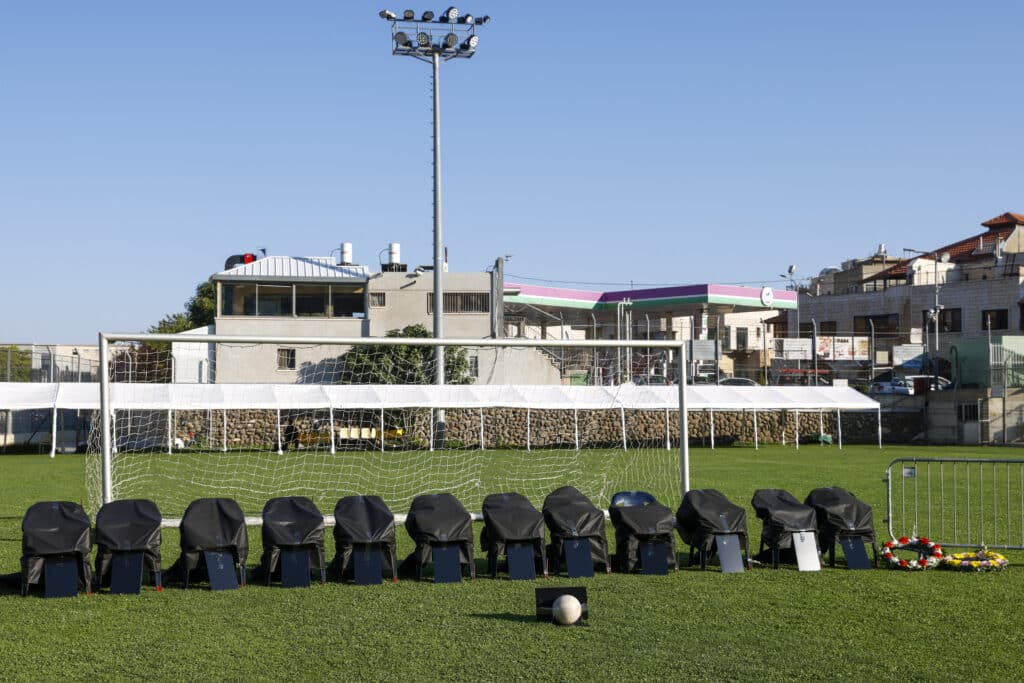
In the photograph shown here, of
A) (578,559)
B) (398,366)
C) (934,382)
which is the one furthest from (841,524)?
(934,382)

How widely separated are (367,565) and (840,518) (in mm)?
4836

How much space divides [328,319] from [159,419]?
1231 cm

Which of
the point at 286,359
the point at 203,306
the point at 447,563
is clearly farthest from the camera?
the point at 203,306

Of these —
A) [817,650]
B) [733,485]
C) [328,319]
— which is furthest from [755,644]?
[328,319]

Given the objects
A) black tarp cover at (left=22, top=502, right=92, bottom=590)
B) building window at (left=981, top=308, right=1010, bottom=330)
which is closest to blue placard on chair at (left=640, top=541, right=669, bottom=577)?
black tarp cover at (left=22, top=502, right=92, bottom=590)

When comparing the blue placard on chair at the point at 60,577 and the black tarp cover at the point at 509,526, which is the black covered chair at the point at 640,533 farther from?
the blue placard on chair at the point at 60,577

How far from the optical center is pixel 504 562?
11.0 metres

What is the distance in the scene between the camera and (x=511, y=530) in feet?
33.3

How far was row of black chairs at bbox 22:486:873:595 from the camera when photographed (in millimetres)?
9312

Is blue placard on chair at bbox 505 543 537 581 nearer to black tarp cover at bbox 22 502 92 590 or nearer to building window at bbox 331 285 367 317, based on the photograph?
black tarp cover at bbox 22 502 92 590

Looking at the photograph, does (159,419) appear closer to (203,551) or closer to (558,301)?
(203,551)

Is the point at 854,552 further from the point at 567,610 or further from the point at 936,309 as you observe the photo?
the point at 936,309

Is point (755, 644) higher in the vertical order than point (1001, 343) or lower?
lower

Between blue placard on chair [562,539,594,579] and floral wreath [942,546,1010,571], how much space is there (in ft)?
11.9
